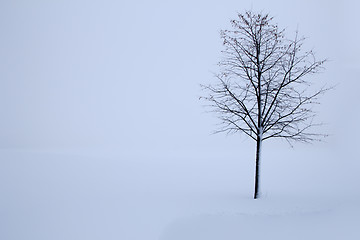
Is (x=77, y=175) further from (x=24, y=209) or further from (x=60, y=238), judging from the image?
(x=60, y=238)

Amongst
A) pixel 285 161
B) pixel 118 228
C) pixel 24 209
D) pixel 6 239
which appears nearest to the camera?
pixel 6 239

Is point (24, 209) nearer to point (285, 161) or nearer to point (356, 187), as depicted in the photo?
point (356, 187)

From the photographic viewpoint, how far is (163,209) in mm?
8297

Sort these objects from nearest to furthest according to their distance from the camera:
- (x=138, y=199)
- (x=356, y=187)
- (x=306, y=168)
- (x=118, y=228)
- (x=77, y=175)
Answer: (x=118, y=228) → (x=138, y=199) → (x=356, y=187) → (x=77, y=175) → (x=306, y=168)

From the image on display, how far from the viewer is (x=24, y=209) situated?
327 inches

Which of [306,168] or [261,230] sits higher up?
[306,168]

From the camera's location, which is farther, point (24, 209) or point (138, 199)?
point (138, 199)

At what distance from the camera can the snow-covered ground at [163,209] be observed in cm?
689

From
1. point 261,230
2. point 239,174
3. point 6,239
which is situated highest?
point 239,174

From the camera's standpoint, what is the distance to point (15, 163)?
16.3 metres

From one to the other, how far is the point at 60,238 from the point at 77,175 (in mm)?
7633

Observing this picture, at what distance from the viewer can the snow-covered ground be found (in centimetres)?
689

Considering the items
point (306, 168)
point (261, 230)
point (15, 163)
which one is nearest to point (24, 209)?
point (261, 230)

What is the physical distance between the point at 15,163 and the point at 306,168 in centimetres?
1821
